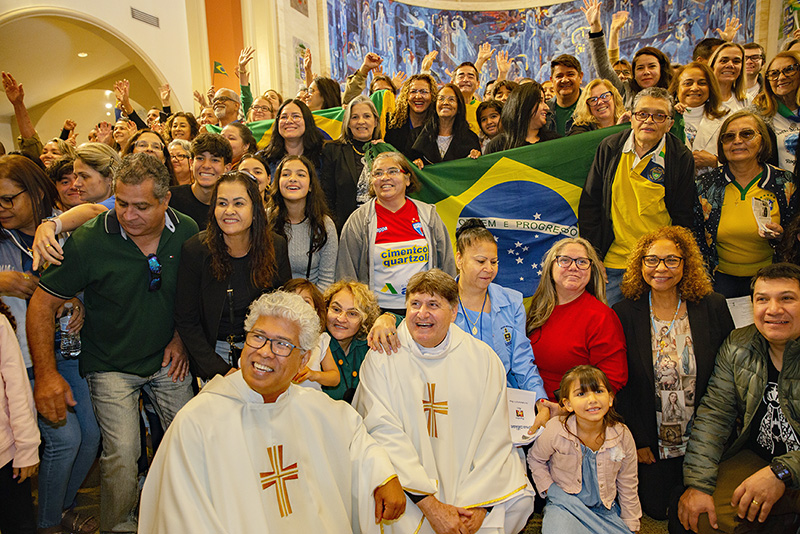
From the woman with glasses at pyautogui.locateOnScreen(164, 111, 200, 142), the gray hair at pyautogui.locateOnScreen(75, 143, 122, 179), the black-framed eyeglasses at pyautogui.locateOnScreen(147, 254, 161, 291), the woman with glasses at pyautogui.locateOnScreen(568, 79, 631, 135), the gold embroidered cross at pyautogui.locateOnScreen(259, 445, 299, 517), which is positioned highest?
the woman with glasses at pyautogui.locateOnScreen(164, 111, 200, 142)

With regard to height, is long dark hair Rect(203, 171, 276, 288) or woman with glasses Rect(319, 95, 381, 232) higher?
woman with glasses Rect(319, 95, 381, 232)

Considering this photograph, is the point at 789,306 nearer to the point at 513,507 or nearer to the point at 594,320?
the point at 594,320

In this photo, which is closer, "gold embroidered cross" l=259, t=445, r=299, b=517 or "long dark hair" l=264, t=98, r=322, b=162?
"gold embroidered cross" l=259, t=445, r=299, b=517

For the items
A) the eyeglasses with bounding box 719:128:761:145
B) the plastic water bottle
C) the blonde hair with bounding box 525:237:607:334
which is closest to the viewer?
the plastic water bottle

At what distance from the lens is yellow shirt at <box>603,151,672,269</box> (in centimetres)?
418

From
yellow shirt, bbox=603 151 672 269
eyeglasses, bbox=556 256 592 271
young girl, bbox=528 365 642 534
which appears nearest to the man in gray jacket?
young girl, bbox=528 365 642 534

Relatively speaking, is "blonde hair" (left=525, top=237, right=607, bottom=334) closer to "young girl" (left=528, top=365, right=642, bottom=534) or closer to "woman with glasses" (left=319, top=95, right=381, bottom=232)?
"young girl" (left=528, top=365, right=642, bottom=534)

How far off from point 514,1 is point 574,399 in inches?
809

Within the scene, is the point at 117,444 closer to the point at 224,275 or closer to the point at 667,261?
the point at 224,275

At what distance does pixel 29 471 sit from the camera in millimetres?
2820

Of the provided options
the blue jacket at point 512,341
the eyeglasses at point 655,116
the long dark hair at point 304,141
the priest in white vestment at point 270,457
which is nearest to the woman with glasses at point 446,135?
the long dark hair at point 304,141

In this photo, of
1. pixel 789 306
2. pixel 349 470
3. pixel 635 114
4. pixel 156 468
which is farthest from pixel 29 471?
pixel 635 114

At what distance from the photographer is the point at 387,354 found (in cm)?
321

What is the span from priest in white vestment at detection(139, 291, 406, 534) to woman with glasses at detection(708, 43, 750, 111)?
16.0 ft
